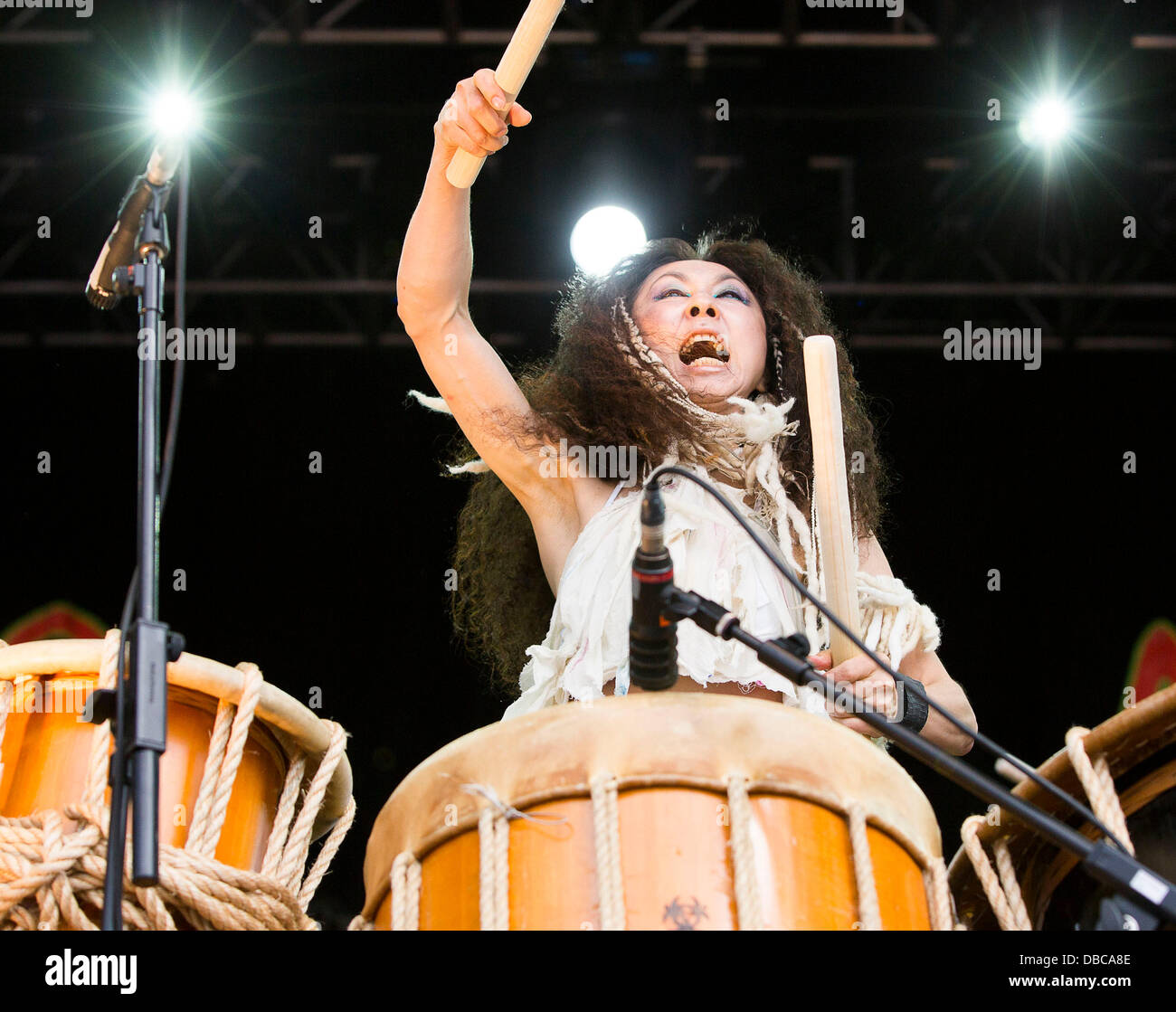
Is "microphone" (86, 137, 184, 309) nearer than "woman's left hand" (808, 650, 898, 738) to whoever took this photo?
Yes

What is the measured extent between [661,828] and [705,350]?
1200 millimetres

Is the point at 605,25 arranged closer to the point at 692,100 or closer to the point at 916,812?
the point at 692,100

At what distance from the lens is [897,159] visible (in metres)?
4.22

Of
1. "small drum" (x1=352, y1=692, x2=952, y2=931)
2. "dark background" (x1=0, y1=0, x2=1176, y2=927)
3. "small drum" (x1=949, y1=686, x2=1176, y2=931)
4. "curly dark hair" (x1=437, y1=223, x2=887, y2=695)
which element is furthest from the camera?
"dark background" (x1=0, y1=0, x2=1176, y2=927)

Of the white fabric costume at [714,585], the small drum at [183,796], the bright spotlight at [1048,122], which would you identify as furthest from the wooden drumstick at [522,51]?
the bright spotlight at [1048,122]

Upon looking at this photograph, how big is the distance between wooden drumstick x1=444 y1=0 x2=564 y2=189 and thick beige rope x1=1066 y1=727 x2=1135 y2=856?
1.02 m

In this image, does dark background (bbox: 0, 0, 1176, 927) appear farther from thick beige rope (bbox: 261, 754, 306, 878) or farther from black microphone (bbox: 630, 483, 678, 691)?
black microphone (bbox: 630, 483, 678, 691)

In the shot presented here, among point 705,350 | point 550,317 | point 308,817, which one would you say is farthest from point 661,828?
point 550,317

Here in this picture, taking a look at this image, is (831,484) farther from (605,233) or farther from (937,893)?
(605,233)

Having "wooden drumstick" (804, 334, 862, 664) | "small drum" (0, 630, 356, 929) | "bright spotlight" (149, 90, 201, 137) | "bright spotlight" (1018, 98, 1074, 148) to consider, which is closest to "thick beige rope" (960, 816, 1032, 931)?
"wooden drumstick" (804, 334, 862, 664)

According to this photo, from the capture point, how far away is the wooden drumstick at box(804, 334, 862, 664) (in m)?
1.81

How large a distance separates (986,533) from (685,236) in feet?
4.31

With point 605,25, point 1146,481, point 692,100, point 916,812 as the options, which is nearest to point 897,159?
point 692,100

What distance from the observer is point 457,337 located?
7.44ft
